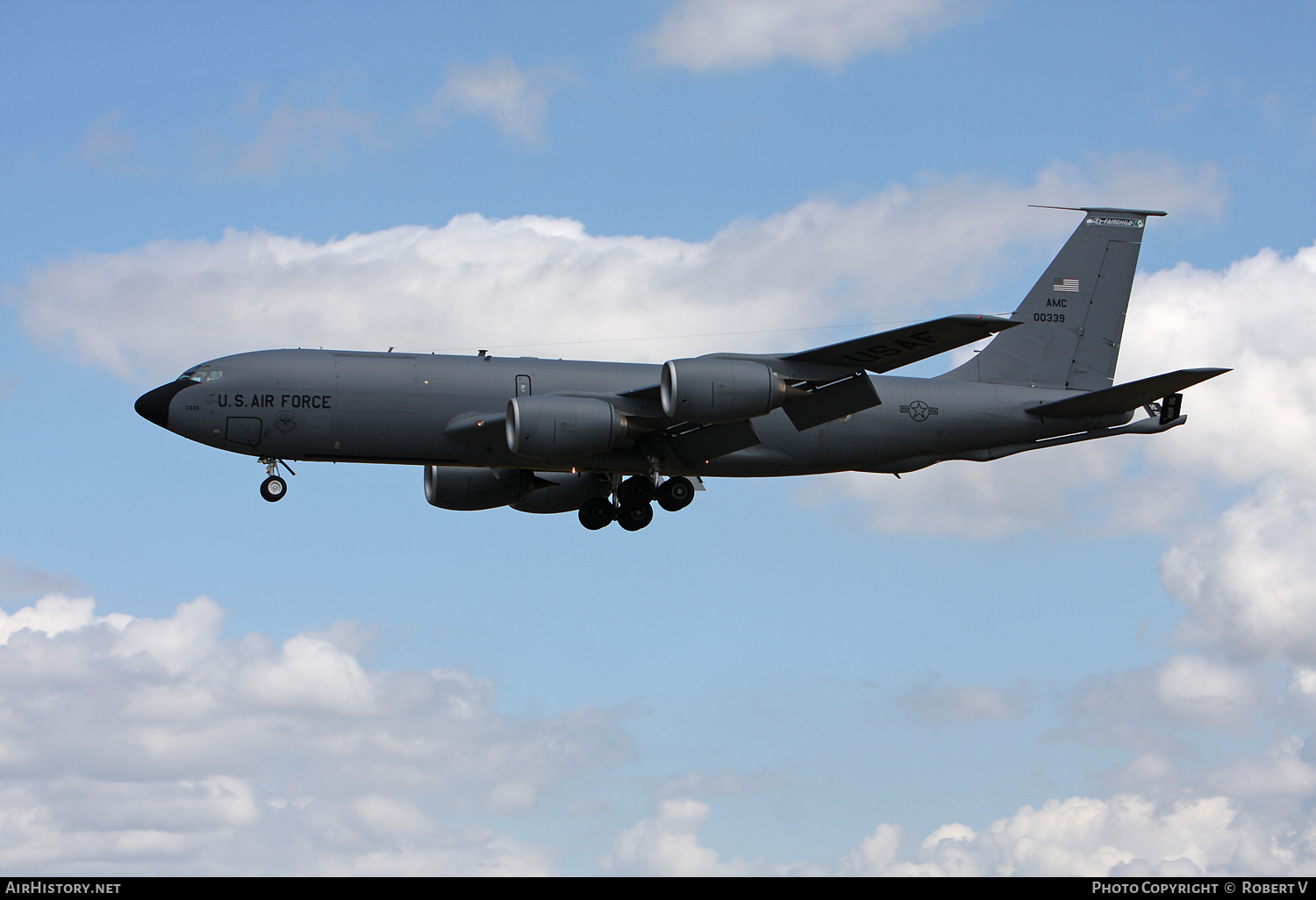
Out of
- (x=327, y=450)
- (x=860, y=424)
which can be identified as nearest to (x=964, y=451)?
(x=860, y=424)

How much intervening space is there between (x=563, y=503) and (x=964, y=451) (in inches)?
531

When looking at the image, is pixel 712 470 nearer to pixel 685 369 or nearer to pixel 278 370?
pixel 685 369

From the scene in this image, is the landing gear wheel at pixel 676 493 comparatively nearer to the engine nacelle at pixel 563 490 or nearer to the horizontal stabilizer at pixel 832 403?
the engine nacelle at pixel 563 490

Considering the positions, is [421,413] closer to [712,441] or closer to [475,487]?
[475,487]

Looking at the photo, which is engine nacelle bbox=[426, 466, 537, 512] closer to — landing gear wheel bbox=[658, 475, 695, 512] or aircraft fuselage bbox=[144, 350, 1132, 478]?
landing gear wheel bbox=[658, 475, 695, 512]

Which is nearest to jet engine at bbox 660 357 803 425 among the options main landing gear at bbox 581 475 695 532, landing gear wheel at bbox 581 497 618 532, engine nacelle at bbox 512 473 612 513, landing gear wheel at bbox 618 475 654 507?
main landing gear at bbox 581 475 695 532

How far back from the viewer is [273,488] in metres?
40.8

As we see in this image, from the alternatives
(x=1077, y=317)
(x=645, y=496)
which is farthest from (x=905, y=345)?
(x=1077, y=317)

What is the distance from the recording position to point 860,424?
43312 mm

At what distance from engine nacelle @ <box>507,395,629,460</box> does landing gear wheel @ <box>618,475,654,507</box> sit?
4777 mm

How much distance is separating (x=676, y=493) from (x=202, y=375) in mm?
14190
